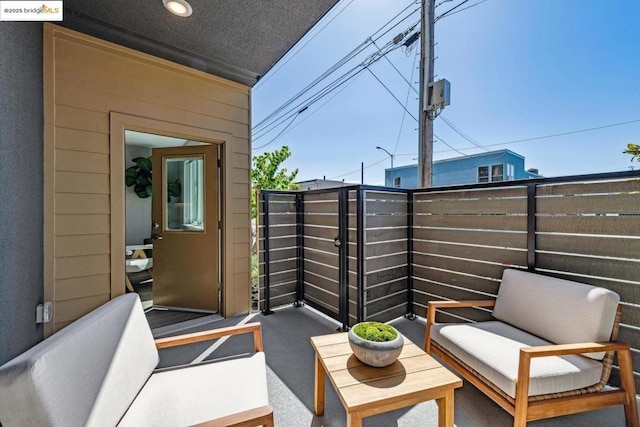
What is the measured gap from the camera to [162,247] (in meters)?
3.48

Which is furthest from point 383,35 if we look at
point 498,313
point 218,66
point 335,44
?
point 498,313

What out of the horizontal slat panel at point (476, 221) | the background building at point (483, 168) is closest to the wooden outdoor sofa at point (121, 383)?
the horizontal slat panel at point (476, 221)

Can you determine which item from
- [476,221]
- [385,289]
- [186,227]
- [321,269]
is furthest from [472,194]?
[186,227]

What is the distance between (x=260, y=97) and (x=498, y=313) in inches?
343

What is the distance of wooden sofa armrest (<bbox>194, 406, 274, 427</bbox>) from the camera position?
40.2 inches

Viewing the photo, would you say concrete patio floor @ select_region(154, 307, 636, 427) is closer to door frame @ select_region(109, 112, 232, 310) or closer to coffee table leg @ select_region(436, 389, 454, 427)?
coffee table leg @ select_region(436, 389, 454, 427)

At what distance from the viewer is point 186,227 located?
3510 millimetres

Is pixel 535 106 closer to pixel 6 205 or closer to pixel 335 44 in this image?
pixel 335 44

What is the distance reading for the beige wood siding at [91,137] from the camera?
7.52 ft

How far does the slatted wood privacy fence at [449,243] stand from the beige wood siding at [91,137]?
1.54 meters

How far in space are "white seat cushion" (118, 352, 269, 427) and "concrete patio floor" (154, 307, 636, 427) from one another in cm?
49

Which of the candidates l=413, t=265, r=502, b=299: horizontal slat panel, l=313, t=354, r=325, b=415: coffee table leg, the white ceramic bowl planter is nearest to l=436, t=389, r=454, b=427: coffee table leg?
the white ceramic bowl planter

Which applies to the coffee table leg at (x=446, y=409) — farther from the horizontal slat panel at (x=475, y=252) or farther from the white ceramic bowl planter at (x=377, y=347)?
the horizontal slat panel at (x=475, y=252)

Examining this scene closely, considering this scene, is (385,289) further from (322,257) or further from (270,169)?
(270,169)
